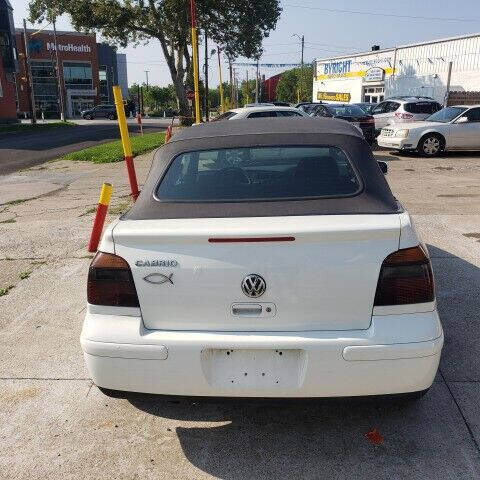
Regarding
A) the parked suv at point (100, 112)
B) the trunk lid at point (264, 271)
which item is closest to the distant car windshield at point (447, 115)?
the trunk lid at point (264, 271)

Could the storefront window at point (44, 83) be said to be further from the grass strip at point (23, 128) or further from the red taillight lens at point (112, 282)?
the red taillight lens at point (112, 282)

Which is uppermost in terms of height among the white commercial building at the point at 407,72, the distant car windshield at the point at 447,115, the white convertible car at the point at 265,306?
the white commercial building at the point at 407,72

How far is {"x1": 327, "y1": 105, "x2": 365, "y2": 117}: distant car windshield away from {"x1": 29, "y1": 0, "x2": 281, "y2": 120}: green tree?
56.6 feet

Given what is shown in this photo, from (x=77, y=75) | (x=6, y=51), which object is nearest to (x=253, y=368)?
(x=6, y=51)

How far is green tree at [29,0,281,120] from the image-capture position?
31.5 metres

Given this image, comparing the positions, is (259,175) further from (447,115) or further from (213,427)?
(447,115)

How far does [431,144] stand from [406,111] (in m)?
3.72

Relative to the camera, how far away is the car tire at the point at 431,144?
47.4 ft

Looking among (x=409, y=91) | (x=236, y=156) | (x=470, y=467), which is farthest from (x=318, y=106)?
(x=409, y=91)

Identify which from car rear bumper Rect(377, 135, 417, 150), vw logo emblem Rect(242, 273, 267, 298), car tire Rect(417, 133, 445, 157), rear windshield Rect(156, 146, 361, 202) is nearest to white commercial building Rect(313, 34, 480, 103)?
car tire Rect(417, 133, 445, 157)

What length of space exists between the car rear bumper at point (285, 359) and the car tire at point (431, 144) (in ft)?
43.6

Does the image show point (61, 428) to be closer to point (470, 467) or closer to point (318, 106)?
point (470, 467)

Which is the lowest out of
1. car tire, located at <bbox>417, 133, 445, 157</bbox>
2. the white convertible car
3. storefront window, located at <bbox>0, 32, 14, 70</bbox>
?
car tire, located at <bbox>417, 133, 445, 157</bbox>

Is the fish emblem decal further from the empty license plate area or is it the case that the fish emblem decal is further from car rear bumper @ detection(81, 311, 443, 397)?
the empty license plate area
